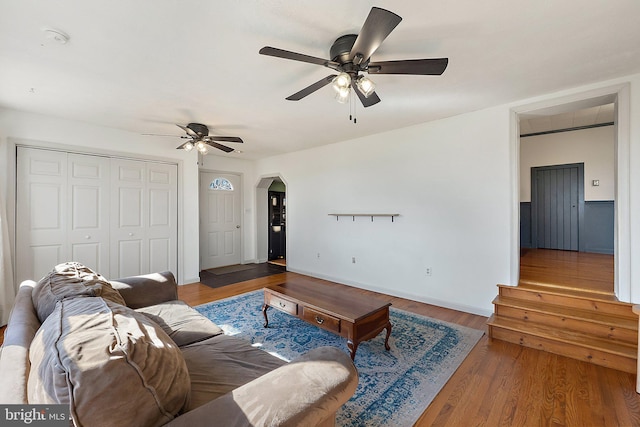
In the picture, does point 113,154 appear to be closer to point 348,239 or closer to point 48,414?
point 348,239

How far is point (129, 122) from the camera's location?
3998mm

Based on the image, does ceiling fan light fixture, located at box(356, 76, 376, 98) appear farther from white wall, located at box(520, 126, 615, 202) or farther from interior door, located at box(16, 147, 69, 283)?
white wall, located at box(520, 126, 615, 202)

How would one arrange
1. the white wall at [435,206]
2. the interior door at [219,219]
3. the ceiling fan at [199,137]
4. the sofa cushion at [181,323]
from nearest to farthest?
the sofa cushion at [181,323]
the white wall at [435,206]
the ceiling fan at [199,137]
the interior door at [219,219]

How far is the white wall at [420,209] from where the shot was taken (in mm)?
3451

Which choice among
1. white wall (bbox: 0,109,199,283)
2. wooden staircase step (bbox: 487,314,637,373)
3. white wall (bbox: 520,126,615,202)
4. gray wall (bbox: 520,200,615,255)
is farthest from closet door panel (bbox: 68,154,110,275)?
gray wall (bbox: 520,200,615,255)

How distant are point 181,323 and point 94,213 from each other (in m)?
3.18

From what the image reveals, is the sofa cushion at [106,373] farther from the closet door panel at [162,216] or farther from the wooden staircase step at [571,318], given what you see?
the closet door panel at [162,216]

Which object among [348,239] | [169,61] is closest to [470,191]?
[348,239]

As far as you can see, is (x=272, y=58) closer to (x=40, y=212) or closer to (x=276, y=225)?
(x=40, y=212)

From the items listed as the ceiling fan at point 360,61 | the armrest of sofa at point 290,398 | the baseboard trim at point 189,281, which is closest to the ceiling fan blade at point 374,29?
the ceiling fan at point 360,61

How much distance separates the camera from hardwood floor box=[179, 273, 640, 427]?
180 centimetres

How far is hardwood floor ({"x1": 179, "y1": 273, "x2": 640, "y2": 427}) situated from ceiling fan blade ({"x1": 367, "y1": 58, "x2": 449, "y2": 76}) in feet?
7.68

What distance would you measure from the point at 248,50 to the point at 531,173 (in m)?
6.19

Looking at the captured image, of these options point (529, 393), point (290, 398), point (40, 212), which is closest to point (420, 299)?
point (529, 393)
